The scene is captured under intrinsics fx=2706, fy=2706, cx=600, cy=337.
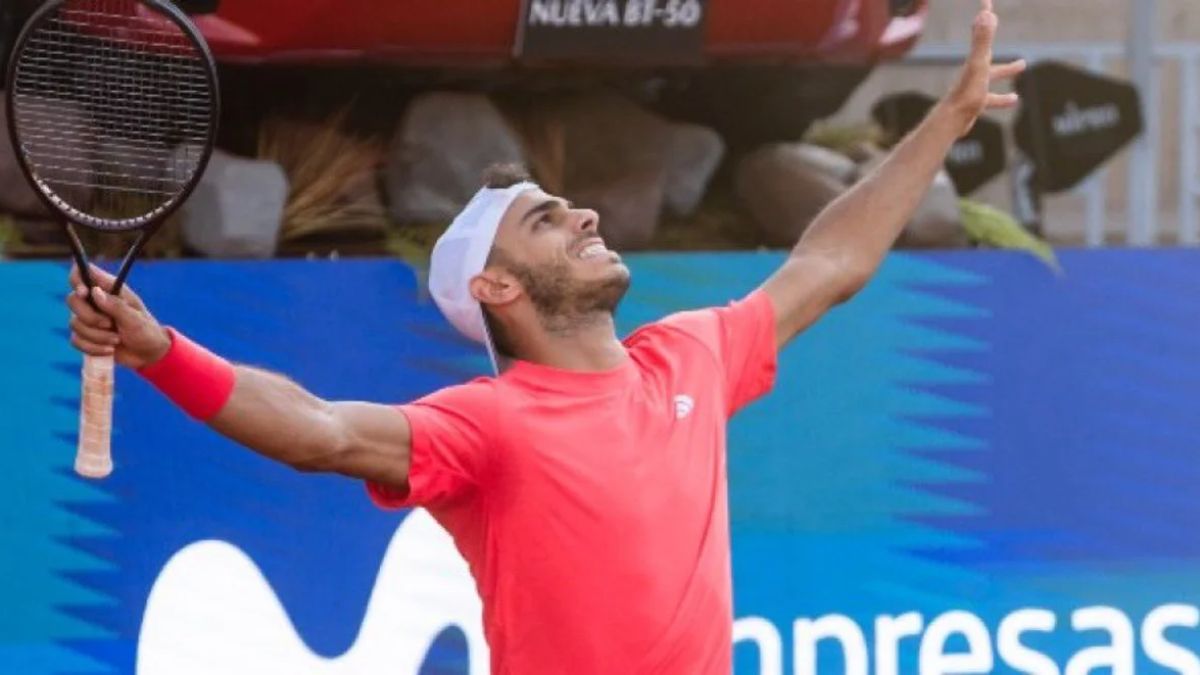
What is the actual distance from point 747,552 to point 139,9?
222 cm

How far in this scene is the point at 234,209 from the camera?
20.3ft

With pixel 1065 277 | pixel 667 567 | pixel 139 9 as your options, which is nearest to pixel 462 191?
pixel 1065 277

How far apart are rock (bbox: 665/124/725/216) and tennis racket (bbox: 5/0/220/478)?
5.22 ft

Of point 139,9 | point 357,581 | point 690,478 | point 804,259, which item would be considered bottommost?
point 357,581

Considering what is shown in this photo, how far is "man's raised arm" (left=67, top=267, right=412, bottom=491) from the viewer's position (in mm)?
3734

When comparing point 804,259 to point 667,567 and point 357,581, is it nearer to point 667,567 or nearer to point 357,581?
point 667,567

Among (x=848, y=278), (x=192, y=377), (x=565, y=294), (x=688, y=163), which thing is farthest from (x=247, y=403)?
(x=688, y=163)

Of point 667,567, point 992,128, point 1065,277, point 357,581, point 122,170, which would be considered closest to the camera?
point 667,567

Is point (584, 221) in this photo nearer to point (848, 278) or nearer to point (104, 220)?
point (848, 278)

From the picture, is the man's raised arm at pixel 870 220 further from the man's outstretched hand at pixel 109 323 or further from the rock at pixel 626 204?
the rock at pixel 626 204

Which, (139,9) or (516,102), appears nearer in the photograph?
(139,9)

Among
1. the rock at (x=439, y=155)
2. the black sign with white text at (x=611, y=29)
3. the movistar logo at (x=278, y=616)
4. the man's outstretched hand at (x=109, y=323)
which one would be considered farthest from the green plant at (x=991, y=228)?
the man's outstretched hand at (x=109, y=323)

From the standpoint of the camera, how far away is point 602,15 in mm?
6379

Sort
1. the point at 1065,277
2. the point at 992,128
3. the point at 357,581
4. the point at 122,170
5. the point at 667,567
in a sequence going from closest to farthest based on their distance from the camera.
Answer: the point at 667,567 < the point at 122,170 < the point at 357,581 < the point at 1065,277 < the point at 992,128
